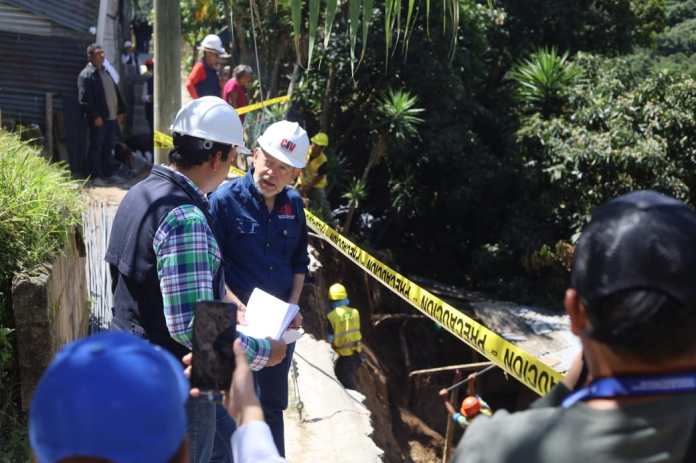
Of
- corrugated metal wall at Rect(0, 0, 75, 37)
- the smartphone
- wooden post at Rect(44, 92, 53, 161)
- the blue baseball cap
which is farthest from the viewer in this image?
corrugated metal wall at Rect(0, 0, 75, 37)

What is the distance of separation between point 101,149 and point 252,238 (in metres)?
8.06

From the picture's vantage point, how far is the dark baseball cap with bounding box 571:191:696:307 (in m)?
1.53

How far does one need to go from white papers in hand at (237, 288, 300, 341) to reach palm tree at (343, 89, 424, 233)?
8.70 meters

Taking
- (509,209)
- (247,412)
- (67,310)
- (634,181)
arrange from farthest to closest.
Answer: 1. (509,209)
2. (634,181)
3. (67,310)
4. (247,412)

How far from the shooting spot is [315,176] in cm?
1053

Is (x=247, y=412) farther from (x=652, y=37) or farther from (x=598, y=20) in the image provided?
(x=652, y=37)

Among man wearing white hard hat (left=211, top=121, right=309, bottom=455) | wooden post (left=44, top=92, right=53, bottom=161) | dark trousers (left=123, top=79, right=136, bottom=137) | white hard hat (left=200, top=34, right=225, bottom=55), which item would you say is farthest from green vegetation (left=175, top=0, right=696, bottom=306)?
man wearing white hard hat (left=211, top=121, right=309, bottom=455)

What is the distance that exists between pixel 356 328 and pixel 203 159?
4239 mm

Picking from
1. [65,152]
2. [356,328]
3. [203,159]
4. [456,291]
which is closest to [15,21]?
[65,152]

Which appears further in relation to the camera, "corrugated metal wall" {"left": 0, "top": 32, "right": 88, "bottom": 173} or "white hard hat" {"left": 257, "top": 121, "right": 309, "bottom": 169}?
"corrugated metal wall" {"left": 0, "top": 32, "right": 88, "bottom": 173}

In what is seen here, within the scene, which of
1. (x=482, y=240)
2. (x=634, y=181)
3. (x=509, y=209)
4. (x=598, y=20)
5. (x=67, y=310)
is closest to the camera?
(x=67, y=310)

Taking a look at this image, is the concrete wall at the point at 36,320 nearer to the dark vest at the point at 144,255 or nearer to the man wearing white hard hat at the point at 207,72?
the dark vest at the point at 144,255

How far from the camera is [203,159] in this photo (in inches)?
130

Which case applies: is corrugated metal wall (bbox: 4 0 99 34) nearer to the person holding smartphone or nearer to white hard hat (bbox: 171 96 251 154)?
white hard hat (bbox: 171 96 251 154)
